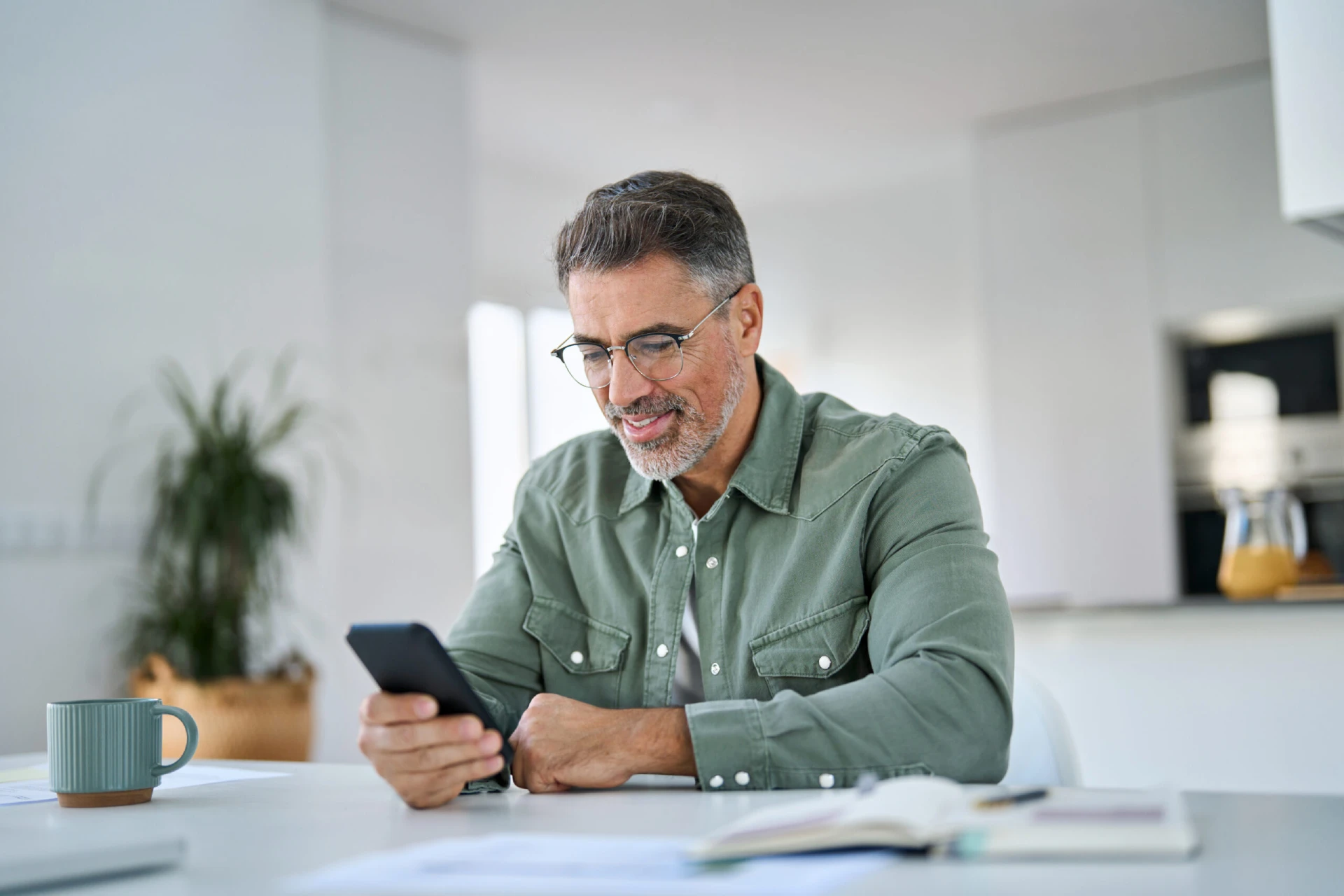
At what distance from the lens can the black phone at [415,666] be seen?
1115 millimetres

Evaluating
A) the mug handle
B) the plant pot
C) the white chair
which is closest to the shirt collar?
the white chair

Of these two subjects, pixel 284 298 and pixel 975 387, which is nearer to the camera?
pixel 284 298

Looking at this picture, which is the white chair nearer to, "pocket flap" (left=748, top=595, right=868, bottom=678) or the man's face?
"pocket flap" (left=748, top=595, right=868, bottom=678)

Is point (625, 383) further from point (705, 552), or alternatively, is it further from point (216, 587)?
point (216, 587)

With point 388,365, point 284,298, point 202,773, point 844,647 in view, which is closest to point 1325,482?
point 388,365

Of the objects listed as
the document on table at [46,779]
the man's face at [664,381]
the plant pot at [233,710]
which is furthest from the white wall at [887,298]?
the document on table at [46,779]

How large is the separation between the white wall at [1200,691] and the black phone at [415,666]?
171 centimetres

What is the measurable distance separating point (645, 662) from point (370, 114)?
3.29 meters

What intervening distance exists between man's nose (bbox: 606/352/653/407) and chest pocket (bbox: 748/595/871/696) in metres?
0.34

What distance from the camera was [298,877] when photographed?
85 cm

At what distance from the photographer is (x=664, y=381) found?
161 cm

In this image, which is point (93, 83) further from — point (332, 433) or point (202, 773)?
point (202, 773)

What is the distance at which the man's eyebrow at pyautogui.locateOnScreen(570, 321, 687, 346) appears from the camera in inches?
62.0

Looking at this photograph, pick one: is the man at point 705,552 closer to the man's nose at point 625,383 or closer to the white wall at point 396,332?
the man's nose at point 625,383
